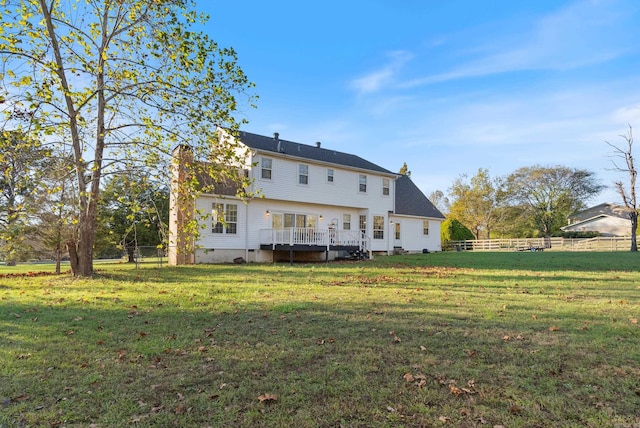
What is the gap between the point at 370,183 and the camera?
73.0 ft

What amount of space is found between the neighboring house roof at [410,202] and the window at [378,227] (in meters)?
1.96

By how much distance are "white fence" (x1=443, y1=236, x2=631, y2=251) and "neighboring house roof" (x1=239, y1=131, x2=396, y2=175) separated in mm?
15025

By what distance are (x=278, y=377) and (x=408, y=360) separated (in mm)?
1400

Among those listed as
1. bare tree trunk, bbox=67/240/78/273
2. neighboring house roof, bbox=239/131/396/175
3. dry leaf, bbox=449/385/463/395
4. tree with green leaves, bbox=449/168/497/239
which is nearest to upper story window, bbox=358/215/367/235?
neighboring house roof, bbox=239/131/396/175

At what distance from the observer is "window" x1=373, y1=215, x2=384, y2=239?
22.6 meters

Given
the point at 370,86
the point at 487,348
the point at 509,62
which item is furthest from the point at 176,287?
the point at 509,62

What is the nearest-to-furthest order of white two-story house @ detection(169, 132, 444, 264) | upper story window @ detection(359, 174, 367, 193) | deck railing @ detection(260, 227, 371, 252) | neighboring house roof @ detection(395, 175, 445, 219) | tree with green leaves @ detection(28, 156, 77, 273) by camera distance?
1. tree with green leaves @ detection(28, 156, 77, 273)
2. white two-story house @ detection(169, 132, 444, 264)
3. deck railing @ detection(260, 227, 371, 252)
4. upper story window @ detection(359, 174, 367, 193)
5. neighboring house roof @ detection(395, 175, 445, 219)

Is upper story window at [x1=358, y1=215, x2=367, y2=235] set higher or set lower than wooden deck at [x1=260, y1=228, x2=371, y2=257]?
higher

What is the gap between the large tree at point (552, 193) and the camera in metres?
43.3

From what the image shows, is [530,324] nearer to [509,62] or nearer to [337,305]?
[337,305]

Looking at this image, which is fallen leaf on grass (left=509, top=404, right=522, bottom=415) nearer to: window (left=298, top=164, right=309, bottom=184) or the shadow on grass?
the shadow on grass

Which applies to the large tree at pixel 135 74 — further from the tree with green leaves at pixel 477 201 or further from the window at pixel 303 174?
the tree with green leaves at pixel 477 201

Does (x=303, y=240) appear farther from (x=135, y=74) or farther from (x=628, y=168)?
(x=628, y=168)

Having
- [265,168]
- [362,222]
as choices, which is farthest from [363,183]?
[265,168]
